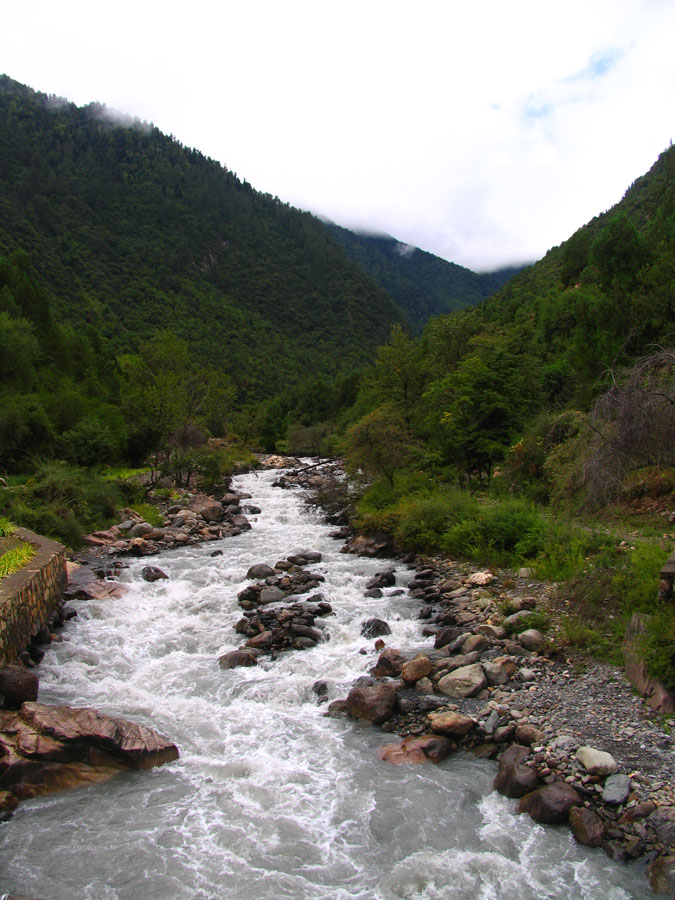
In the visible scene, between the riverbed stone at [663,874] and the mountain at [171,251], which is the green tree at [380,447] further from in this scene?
the mountain at [171,251]

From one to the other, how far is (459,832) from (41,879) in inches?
172

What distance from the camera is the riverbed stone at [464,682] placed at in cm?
835

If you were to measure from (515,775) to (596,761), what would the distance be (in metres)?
0.94

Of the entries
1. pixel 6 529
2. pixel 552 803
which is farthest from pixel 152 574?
pixel 552 803

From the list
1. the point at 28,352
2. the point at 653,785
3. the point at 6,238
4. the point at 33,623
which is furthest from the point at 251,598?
the point at 6,238

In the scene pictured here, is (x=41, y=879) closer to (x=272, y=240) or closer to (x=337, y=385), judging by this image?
(x=337, y=385)

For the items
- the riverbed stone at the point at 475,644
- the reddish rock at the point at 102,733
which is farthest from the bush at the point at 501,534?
the reddish rock at the point at 102,733

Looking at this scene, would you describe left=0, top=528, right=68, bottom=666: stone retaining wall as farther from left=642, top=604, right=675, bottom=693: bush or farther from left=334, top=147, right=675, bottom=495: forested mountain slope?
left=334, top=147, right=675, bottom=495: forested mountain slope

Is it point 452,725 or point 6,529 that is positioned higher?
point 452,725

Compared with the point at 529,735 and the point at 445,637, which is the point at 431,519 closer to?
the point at 445,637

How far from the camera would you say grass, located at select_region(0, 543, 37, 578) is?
1079 centimetres

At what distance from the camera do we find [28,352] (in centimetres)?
3281

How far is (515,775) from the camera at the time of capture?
6.39 meters

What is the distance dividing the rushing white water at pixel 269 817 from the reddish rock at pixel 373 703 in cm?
27
